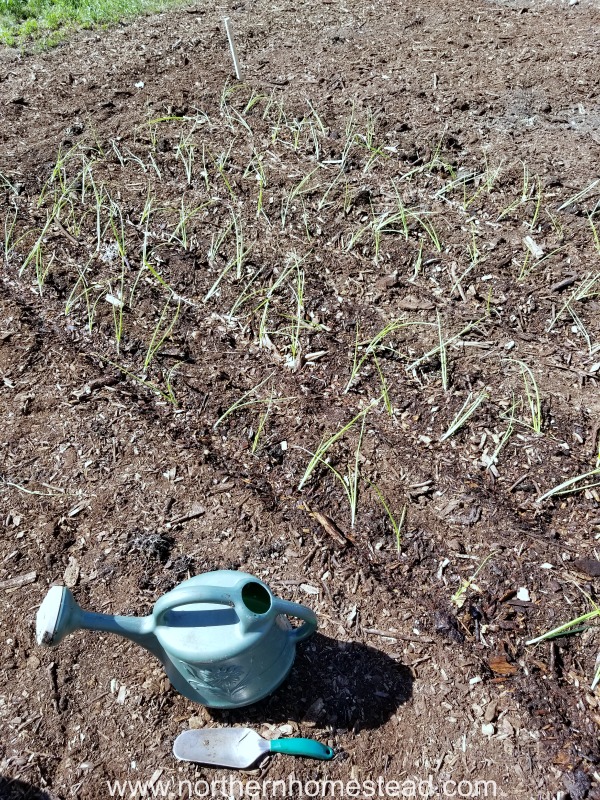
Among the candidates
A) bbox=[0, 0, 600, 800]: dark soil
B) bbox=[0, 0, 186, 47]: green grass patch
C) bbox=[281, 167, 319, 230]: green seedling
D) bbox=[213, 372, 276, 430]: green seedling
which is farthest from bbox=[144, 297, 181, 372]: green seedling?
bbox=[0, 0, 186, 47]: green grass patch

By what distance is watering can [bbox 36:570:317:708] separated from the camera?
1.44 meters

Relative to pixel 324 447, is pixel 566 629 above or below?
below

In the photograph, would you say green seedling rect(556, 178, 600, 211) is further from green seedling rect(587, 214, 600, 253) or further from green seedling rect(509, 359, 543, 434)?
green seedling rect(509, 359, 543, 434)

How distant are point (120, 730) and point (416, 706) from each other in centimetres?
80

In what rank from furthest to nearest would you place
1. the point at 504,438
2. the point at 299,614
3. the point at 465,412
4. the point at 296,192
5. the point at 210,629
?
the point at 296,192
the point at 465,412
the point at 504,438
the point at 299,614
the point at 210,629

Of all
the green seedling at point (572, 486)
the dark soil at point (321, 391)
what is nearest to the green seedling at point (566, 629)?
the dark soil at point (321, 391)

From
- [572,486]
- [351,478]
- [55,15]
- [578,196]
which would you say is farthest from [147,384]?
[55,15]

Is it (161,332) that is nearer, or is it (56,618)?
(56,618)

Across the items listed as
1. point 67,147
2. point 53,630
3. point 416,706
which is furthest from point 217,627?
point 67,147

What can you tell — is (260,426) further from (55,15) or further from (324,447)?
(55,15)

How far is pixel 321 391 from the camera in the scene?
2.58 meters

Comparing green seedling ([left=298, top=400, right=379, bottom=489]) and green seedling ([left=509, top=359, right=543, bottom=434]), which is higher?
green seedling ([left=298, top=400, right=379, bottom=489])

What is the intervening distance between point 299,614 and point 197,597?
327 mm

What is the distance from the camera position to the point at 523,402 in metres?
2.46
